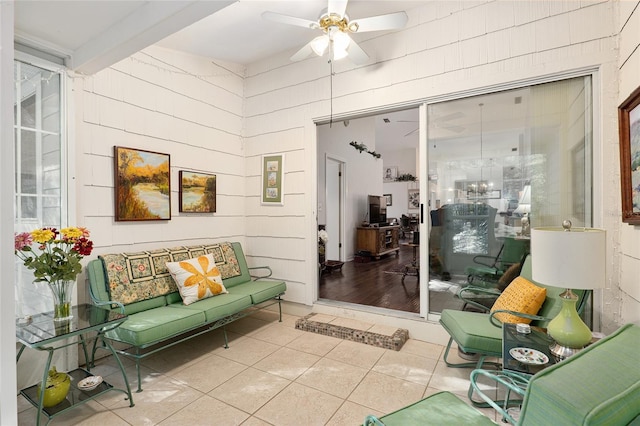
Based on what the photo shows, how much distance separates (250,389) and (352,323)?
1.38 m

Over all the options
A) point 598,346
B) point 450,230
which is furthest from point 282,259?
point 598,346

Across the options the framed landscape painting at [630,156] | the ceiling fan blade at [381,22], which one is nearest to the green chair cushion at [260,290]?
the ceiling fan blade at [381,22]

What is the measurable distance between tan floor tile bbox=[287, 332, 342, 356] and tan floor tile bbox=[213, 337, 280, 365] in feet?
0.70

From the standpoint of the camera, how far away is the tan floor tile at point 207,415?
1.91 metres

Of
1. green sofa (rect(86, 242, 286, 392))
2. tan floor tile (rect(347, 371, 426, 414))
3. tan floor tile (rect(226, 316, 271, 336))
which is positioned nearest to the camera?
tan floor tile (rect(347, 371, 426, 414))

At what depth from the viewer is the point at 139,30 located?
210 centimetres

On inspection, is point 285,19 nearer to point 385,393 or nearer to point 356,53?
point 356,53

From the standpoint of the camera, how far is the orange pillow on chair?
2.21 meters

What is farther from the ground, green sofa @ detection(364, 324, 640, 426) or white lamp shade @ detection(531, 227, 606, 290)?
white lamp shade @ detection(531, 227, 606, 290)

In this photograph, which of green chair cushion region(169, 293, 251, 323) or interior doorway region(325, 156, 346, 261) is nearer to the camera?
green chair cushion region(169, 293, 251, 323)

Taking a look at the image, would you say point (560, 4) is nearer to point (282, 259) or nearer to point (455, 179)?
point (455, 179)

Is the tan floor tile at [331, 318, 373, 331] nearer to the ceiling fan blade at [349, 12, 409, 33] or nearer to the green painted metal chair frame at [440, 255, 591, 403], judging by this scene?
the green painted metal chair frame at [440, 255, 591, 403]

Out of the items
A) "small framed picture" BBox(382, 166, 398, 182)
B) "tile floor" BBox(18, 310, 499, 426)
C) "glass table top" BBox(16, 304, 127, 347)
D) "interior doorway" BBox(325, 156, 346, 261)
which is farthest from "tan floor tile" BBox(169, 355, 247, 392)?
"small framed picture" BBox(382, 166, 398, 182)

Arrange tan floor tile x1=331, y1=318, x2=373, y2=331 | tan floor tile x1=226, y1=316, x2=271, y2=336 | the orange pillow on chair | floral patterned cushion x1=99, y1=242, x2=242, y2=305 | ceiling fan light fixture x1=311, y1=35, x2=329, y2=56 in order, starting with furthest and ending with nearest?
1. tan floor tile x1=226, y1=316, x2=271, y2=336
2. tan floor tile x1=331, y1=318, x2=373, y2=331
3. ceiling fan light fixture x1=311, y1=35, x2=329, y2=56
4. floral patterned cushion x1=99, y1=242, x2=242, y2=305
5. the orange pillow on chair
